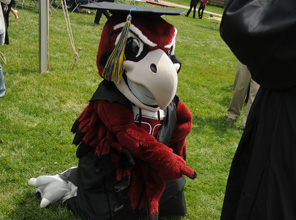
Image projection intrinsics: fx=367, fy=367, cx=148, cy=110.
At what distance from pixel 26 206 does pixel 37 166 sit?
23.6 inches

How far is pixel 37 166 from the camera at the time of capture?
3643mm

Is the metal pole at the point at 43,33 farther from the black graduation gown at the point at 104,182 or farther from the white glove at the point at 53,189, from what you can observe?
the black graduation gown at the point at 104,182

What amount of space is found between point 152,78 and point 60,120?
2633 mm

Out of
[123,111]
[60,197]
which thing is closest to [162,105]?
[123,111]

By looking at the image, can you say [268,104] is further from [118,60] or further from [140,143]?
[118,60]

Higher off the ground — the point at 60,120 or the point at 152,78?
the point at 152,78

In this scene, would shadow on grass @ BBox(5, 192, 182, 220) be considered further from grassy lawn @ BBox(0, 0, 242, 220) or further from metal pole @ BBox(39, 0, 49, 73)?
metal pole @ BBox(39, 0, 49, 73)

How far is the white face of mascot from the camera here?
2.43 m

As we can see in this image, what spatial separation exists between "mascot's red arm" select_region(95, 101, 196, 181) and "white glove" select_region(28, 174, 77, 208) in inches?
33.9

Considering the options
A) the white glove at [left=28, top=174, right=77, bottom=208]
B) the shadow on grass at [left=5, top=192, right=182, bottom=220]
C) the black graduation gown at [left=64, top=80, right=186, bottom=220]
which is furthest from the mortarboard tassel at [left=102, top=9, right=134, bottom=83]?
the shadow on grass at [left=5, top=192, right=182, bottom=220]

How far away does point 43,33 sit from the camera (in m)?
6.02

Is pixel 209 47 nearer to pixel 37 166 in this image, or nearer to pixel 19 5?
pixel 19 5

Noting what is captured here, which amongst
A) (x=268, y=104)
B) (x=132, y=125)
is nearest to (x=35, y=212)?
(x=132, y=125)

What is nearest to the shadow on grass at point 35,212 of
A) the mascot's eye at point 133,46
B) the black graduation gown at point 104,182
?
the black graduation gown at point 104,182
